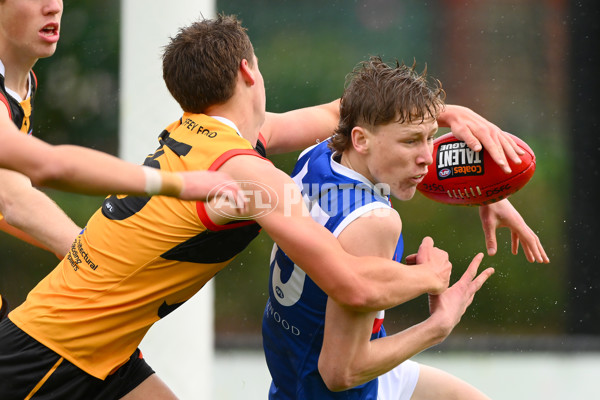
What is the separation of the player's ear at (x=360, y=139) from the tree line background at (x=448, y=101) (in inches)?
187

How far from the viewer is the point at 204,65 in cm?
253

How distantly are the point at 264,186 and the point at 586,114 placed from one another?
6469 millimetres

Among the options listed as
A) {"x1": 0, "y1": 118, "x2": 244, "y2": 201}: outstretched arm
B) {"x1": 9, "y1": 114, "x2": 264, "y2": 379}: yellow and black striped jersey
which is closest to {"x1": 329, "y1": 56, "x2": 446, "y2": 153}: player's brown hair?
{"x1": 9, "y1": 114, "x2": 264, "y2": 379}: yellow and black striped jersey

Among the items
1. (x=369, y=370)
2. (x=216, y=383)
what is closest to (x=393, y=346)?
(x=369, y=370)

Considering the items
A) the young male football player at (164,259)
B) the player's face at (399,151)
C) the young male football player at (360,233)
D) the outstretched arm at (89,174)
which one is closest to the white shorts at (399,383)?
the young male football player at (360,233)

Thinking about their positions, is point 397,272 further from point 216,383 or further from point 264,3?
point 264,3

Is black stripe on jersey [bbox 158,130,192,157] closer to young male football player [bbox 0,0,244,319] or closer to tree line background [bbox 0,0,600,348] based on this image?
young male football player [bbox 0,0,244,319]

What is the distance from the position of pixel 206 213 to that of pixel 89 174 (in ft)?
1.71

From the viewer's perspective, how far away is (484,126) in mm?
2795

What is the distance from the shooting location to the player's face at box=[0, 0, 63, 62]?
3.01 metres

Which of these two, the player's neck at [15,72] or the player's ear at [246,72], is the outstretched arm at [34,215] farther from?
the player's ear at [246,72]

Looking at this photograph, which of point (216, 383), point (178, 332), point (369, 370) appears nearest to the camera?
point (369, 370)

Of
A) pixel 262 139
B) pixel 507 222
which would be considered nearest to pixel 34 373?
pixel 262 139

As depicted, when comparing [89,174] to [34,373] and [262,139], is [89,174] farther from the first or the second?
[262,139]
